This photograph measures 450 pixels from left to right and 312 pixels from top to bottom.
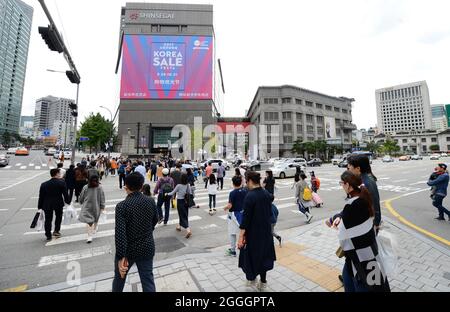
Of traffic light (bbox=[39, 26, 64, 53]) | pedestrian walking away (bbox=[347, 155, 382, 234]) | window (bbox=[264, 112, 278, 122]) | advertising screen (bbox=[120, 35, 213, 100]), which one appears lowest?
pedestrian walking away (bbox=[347, 155, 382, 234])

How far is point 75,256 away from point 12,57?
13527 centimetres

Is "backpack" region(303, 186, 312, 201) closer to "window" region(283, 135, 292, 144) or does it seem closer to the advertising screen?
the advertising screen

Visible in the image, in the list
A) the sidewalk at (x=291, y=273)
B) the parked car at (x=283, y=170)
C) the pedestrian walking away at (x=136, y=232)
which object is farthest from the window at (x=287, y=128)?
the pedestrian walking away at (x=136, y=232)

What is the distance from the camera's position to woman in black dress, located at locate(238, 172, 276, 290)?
3.00m

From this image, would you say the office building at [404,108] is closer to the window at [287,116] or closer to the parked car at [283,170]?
the window at [287,116]

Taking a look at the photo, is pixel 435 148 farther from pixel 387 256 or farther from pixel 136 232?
pixel 136 232

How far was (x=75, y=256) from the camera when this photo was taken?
4.49 metres

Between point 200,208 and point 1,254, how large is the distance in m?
5.96

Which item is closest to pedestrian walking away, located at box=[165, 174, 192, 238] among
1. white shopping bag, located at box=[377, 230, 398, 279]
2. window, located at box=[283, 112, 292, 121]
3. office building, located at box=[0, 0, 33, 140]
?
white shopping bag, located at box=[377, 230, 398, 279]

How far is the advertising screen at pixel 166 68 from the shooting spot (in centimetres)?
5478

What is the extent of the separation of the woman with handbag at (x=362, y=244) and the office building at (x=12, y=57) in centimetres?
12579

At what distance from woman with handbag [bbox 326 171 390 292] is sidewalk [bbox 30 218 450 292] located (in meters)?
1.14
